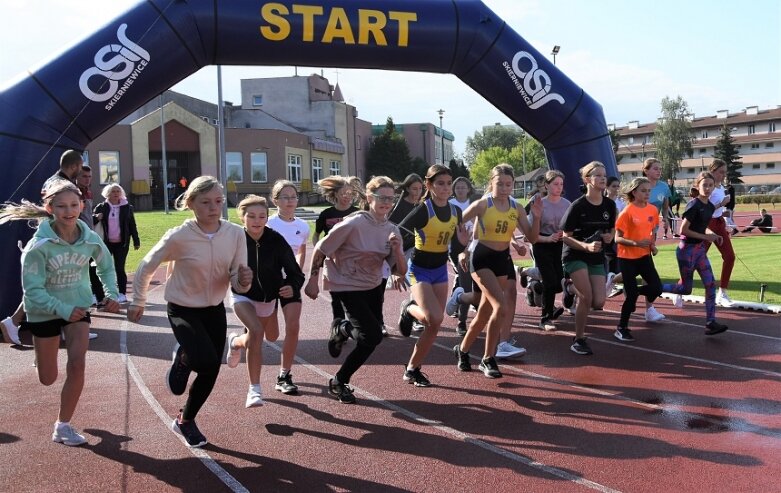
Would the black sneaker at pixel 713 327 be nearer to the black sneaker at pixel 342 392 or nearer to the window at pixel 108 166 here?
the black sneaker at pixel 342 392

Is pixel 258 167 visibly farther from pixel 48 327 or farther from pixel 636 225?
pixel 48 327

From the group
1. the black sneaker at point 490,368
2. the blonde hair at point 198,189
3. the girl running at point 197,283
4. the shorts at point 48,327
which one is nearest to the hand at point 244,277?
the girl running at point 197,283

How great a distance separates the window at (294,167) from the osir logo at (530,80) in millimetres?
46091

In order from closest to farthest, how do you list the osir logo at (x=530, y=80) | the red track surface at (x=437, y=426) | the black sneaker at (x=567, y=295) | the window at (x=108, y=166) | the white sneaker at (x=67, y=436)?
the red track surface at (x=437, y=426), the white sneaker at (x=67, y=436), the black sneaker at (x=567, y=295), the osir logo at (x=530, y=80), the window at (x=108, y=166)

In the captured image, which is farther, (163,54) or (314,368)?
(163,54)

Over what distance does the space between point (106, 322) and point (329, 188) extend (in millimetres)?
4679

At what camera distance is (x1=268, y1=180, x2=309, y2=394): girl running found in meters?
6.49

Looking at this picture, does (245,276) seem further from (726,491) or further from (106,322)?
(106,322)

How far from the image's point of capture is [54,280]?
5207 mm

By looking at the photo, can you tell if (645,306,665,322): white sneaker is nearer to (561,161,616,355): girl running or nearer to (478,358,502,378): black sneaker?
(561,161,616,355): girl running

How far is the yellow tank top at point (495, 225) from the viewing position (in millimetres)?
7172

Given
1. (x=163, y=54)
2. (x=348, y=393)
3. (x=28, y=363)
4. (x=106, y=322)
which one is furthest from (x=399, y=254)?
(x=106, y=322)

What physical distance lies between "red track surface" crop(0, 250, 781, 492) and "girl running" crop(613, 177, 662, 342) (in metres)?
0.59

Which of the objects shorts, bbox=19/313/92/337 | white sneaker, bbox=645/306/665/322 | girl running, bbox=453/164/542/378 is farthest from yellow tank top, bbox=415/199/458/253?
white sneaker, bbox=645/306/665/322
